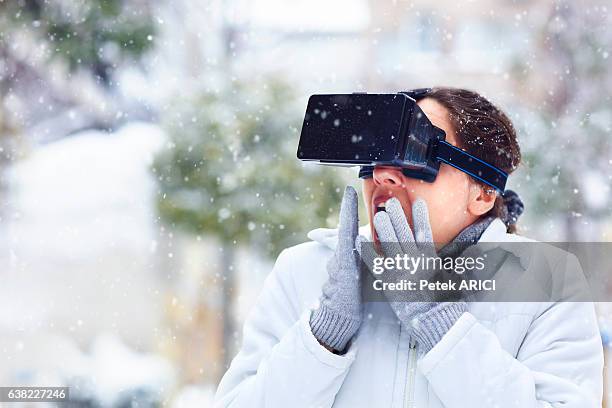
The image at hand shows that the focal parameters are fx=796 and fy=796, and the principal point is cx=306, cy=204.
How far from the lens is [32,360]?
394 cm

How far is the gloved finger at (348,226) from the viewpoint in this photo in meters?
1.00

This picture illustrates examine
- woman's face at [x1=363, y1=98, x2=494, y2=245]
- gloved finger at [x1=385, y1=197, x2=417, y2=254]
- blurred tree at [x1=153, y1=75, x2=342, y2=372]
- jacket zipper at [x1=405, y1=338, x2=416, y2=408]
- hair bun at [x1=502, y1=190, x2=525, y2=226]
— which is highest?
blurred tree at [x1=153, y1=75, x2=342, y2=372]

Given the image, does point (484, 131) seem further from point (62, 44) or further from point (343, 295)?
point (62, 44)

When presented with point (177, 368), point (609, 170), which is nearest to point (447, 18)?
point (609, 170)

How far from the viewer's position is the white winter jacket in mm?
942

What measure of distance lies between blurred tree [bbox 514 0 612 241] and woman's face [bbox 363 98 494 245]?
8.61 ft

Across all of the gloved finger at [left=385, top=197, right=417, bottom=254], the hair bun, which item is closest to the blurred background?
the hair bun

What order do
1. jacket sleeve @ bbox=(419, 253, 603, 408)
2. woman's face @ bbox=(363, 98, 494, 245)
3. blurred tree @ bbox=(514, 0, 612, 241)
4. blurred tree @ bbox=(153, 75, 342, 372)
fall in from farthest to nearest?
blurred tree @ bbox=(514, 0, 612, 241), blurred tree @ bbox=(153, 75, 342, 372), woman's face @ bbox=(363, 98, 494, 245), jacket sleeve @ bbox=(419, 253, 603, 408)

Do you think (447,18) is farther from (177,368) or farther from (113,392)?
(113,392)

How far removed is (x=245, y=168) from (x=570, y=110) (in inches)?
67.3

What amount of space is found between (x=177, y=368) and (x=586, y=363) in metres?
3.58

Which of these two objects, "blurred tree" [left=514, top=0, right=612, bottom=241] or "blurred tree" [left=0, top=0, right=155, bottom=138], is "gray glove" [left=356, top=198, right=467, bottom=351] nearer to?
"blurred tree" [left=514, top=0, right=612, bottom=241]

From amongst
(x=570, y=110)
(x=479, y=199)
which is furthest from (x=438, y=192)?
(x=570, y=110)

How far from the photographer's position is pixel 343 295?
0.99m
